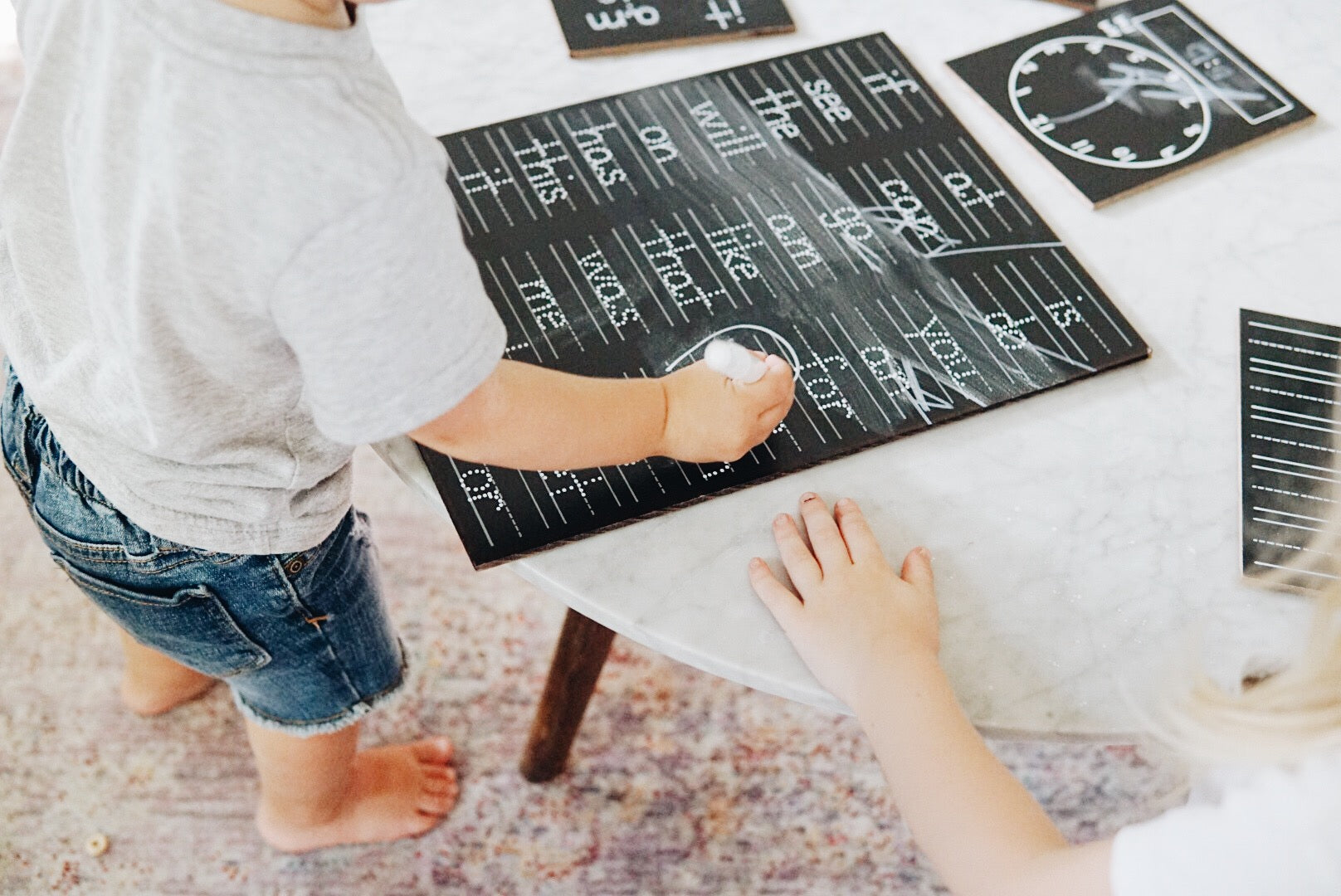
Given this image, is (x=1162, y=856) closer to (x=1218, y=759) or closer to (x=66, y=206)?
(x=1218, y=759)

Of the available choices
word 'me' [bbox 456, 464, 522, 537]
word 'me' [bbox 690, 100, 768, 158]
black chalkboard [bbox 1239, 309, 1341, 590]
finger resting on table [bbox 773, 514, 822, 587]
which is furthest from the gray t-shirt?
black chalkboard [bbox 1239, 309, 1341, 590]

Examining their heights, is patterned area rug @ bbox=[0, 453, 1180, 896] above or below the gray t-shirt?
below

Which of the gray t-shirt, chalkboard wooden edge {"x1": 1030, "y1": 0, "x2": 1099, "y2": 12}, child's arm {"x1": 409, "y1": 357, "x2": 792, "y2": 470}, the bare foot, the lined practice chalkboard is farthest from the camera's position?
the bare foot

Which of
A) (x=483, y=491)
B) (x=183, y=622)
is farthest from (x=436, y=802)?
(x=483, y=491)

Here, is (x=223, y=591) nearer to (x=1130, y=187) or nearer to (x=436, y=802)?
(x=436, y=802)

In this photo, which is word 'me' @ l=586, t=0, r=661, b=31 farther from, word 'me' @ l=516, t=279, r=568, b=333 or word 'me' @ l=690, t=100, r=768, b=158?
word 'me' @ l=516, t=279, r=568, b=333

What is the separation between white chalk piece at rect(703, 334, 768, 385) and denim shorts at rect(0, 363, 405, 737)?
0.33 metres

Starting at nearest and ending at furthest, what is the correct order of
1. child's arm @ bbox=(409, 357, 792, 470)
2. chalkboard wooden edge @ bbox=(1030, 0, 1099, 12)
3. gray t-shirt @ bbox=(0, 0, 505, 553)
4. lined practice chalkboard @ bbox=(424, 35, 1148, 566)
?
1. gray t-shirt @ bbox=(0, 0, 505, 553)
2. child's arm @ bbox=(409, 357, 792, 470)
3. lined practice chalkboard @ bbox=(424, 35, 1148, 566)
4. chalkboard wooden edge @ bbox=(1030, 0, 1099, 12)

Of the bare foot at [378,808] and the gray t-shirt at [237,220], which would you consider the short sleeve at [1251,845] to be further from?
the bare foot at [378,808]

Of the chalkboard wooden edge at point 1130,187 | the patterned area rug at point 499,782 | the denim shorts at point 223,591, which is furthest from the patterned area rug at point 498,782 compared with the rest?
the chalkboard wooden edge at point 1130,187

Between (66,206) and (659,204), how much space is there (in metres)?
0.39

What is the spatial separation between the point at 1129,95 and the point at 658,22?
0.39 metres

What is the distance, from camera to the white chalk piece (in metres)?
0.66

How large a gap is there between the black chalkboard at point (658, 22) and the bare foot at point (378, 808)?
786 mm
